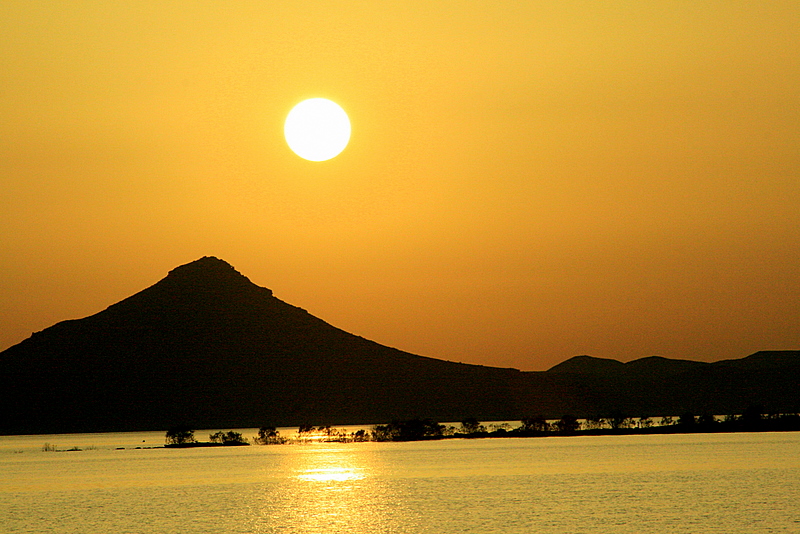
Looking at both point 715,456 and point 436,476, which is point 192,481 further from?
point 715,456

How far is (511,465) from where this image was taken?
12050 cm

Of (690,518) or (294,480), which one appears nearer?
(690,518)

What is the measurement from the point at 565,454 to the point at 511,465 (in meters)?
22.6

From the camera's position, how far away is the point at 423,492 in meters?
88.7

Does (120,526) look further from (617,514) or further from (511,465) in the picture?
(511,465)

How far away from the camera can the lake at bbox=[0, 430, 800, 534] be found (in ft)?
221

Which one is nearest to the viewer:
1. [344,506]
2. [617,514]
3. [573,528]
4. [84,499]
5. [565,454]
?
[573,528]

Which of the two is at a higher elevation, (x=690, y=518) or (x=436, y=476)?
(x=436, y=476)

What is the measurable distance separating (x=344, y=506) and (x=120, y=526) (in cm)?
1602

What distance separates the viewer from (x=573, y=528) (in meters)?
62.8

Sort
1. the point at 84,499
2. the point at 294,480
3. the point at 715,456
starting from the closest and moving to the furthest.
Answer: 1. the point at 84,499
2. the point at 294,480
3. the point at 715,456

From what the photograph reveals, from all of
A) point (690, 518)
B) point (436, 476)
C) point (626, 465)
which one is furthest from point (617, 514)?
point (626, 465)

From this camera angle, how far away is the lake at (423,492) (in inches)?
2648

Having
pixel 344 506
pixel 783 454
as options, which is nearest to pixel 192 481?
pixel 344 506
